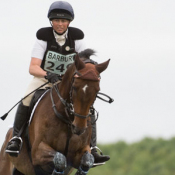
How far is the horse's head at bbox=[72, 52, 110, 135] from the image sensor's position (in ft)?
33.7

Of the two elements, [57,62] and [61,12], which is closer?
[61,12]

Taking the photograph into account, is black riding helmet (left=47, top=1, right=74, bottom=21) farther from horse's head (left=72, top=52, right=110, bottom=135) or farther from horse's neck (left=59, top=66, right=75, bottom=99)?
horse's head (left=72, top=52, right=110, bottom=135)

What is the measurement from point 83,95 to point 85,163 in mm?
1475

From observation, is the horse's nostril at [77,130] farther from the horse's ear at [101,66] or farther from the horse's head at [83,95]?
the horse's ear at [101,66]

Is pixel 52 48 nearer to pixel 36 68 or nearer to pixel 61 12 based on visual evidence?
pixel 36 68

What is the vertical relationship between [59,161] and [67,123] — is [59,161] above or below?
below

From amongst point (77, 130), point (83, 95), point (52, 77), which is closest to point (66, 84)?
point (52, 77)

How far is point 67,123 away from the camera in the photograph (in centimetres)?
1115

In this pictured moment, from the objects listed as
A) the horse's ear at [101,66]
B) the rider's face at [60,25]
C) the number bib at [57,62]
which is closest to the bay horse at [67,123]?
the horse's ear at [101,66]

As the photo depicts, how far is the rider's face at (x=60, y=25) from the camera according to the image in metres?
12.1

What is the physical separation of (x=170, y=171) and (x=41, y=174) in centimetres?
1478

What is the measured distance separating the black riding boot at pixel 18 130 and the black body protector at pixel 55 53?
0.91 metres

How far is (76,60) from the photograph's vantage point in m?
10.7

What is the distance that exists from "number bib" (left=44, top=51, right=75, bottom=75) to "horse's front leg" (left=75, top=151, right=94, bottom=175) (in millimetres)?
1897
